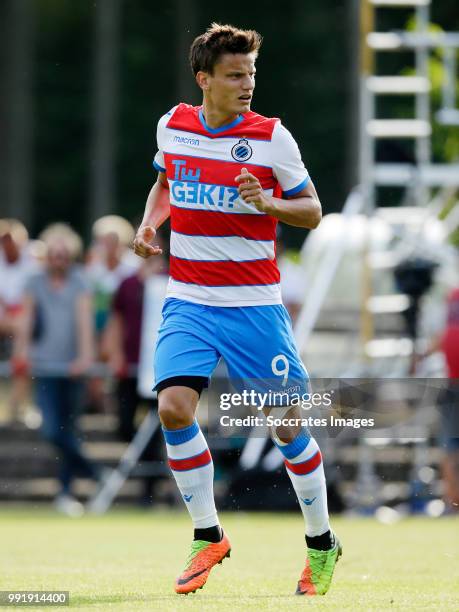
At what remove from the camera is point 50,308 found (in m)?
13.6

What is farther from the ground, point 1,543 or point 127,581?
point 127,581

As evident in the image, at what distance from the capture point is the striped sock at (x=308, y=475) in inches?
267

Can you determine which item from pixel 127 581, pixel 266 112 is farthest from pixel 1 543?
pixel 266 112

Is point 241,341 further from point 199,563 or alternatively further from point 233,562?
point 233,562

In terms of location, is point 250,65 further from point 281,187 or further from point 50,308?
point 50,308

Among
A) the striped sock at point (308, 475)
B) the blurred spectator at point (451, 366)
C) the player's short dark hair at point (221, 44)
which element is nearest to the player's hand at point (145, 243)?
the player's short dark hair at point (221, 44)

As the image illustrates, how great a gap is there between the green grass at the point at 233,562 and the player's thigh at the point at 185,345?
0.96 meters

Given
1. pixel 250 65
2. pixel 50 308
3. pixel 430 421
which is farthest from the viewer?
pixel 50 308

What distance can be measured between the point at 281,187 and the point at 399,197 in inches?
744

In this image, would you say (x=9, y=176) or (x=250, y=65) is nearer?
(x=250, y=65)

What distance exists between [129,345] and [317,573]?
7.50 metres

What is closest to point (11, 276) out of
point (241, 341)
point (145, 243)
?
point (145, 243)

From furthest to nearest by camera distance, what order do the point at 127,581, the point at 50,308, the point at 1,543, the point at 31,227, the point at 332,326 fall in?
the point at 31,227
the point at 332,326
the point at 50,308
the point at 1,543
the point at 127,581

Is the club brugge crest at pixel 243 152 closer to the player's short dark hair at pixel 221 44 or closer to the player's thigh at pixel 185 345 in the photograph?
the player's short dark hair at pixel 221 44
